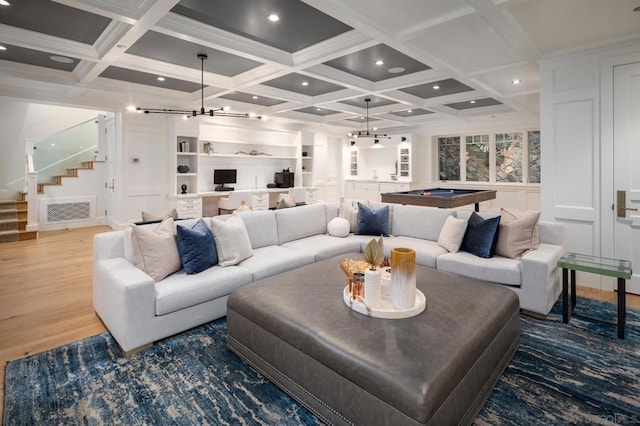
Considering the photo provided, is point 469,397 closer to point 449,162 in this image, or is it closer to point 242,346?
point 242,346

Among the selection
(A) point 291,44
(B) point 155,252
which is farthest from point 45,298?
(A) point 291,44

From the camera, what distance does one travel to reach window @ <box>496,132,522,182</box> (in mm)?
8488

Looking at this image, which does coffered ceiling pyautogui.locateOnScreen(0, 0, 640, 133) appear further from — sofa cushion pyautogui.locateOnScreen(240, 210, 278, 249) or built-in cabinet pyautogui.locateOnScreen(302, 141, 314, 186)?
built-in cabinet pyautogui.locateOnScreen(302, 141, 314, 186)

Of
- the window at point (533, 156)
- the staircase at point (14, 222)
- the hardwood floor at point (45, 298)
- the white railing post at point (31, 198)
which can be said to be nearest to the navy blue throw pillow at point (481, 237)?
the hardwood floor at point (45, 298)

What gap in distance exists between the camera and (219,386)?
209 centimetres

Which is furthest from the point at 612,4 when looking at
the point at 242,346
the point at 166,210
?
the point at 166,210

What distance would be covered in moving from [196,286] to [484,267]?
2605 mm

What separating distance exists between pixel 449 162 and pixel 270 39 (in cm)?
727

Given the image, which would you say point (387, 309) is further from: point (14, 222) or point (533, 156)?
point (533, 156)

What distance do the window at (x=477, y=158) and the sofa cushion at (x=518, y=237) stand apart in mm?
6175

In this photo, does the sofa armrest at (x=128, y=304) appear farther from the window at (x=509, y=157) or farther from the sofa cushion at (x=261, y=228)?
the window at (x=509, y=157)

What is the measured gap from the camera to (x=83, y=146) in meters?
8.38

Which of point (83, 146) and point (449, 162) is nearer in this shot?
point (83, 146)

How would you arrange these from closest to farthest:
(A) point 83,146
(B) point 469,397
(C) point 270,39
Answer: (B) point 469,397
(C) point 270,39
(A) point 83,146
